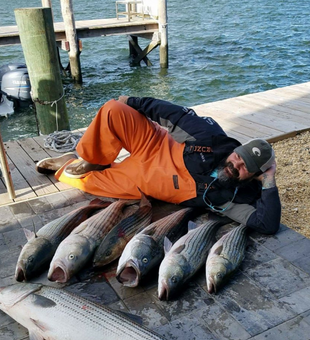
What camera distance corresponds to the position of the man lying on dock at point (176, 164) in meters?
3.72

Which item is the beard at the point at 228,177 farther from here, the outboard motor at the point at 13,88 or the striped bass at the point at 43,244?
the outboard motor at the point at 13,88

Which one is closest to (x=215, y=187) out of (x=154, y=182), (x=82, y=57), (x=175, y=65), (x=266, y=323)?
(x=154, y=182)

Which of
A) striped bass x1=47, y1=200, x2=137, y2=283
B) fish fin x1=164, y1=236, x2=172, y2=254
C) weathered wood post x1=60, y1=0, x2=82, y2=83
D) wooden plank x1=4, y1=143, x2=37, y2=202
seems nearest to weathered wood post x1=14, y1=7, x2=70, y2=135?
wooden plank x1=4, y1=143, x2=37, y2=202

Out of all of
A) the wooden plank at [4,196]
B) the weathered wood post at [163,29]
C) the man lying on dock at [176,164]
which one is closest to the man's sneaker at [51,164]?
the man lying on dock at [176,164]

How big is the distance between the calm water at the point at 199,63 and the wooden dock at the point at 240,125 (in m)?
4.95

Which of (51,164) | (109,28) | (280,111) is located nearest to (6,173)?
(51,164)

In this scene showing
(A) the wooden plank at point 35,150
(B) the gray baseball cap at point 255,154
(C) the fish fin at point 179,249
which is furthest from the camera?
(A) the wooden plank at point 35,150

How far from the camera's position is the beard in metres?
3.74

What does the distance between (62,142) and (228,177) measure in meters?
2.97

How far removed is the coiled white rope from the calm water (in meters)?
5.12

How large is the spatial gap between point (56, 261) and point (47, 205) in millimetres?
1304

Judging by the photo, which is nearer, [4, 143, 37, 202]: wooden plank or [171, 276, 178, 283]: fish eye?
[171, 276, 178, 283]: fish eye

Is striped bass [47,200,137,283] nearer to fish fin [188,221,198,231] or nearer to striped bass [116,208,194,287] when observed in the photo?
striped bass [116,208,194,287]

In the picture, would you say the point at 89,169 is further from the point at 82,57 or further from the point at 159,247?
the point at 82,57
